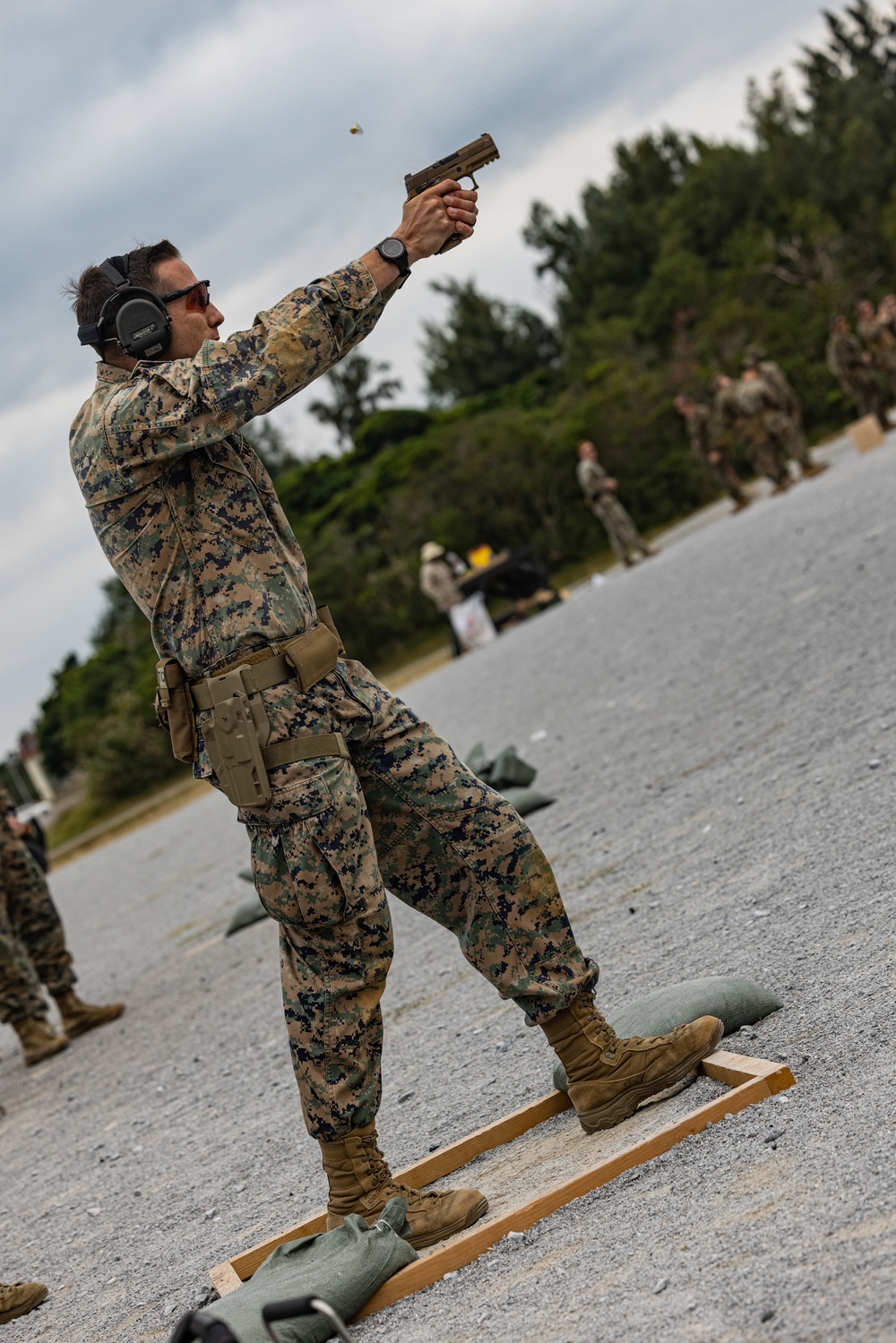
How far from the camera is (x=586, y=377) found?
148ft

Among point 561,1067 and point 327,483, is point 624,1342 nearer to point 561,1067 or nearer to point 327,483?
point 561,1067

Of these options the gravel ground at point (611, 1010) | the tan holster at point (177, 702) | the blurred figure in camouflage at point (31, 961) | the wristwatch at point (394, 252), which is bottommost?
the gravel ground at point (611, 1010)

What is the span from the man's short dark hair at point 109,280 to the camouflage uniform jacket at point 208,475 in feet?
0.48

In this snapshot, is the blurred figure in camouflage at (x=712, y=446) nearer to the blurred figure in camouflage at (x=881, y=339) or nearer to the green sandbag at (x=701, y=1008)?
the blurred figure in camouflage at (x=881, y=339)

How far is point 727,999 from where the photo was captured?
3857mm

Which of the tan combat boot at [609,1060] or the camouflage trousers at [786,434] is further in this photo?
the camouflage trousers at [786,434]

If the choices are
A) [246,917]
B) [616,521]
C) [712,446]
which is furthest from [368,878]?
[712,446]

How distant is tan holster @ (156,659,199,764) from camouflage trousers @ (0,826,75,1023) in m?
5.18

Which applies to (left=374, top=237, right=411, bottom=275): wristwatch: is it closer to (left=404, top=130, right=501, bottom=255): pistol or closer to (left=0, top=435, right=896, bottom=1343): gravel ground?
(left=404, top=130, right=501, bottom=255): pistol

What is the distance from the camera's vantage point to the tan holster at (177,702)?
3473 millimetres

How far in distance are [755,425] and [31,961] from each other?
16606 mm

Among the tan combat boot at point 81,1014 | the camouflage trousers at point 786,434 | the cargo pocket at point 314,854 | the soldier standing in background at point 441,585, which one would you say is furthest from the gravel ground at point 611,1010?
the soldier standing in background at point 441,585

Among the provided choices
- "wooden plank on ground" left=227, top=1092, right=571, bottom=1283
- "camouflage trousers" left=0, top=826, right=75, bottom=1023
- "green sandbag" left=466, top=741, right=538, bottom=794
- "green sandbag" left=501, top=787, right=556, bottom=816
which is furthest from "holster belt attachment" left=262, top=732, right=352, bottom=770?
"green sandbag" left=466, top=741, right=538, bottom=794

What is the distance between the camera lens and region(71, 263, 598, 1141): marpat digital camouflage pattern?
10.7 feet
